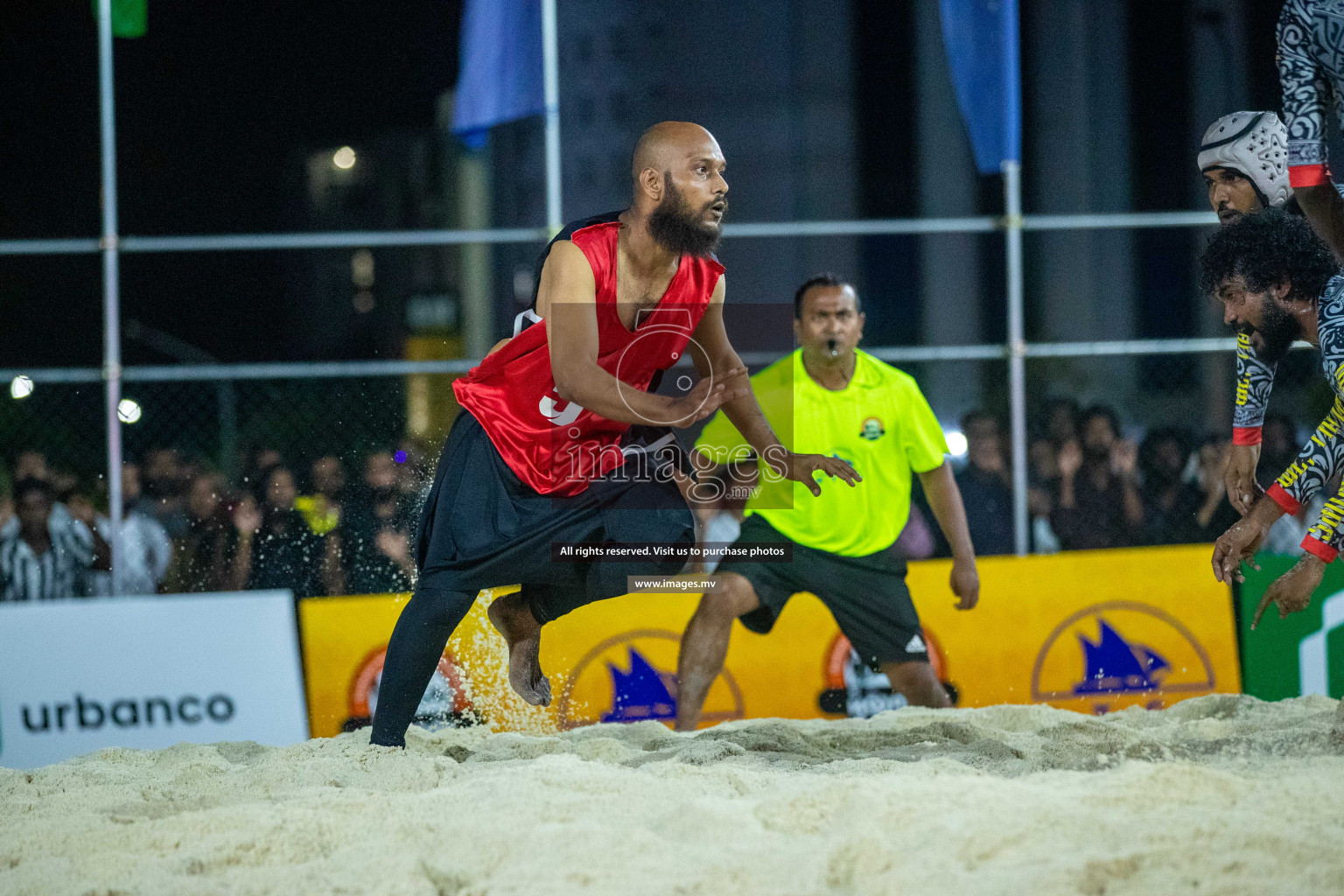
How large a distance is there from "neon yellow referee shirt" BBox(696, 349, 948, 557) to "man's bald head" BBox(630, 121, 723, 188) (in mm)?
1520

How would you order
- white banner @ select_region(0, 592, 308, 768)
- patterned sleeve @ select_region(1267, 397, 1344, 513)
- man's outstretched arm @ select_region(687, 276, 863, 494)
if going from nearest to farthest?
patterned sleeve @ select_region(1267, 397, 1344, 513) → man's outstretched arm @ select_region(687, 276, 863, 494) → white banner @ select_region(0, 592, 308, 768)

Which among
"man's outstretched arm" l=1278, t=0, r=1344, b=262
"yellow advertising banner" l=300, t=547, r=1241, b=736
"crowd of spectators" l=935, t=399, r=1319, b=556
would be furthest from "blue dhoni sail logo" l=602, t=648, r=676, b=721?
"man's outstretched arm" l=1278, t=0, r=1344, b=262

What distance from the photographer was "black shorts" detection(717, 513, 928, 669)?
505cm

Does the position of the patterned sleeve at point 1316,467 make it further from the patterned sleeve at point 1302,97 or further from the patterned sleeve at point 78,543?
the patterned sleeve at point 78,543

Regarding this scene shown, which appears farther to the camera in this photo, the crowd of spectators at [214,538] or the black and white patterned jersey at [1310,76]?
the crowd of spectators at [214,538]

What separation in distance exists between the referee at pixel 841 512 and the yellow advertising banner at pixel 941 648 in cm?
57

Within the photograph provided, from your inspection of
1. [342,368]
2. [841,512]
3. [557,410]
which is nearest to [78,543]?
[342,368]

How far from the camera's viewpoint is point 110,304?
559 centimetres

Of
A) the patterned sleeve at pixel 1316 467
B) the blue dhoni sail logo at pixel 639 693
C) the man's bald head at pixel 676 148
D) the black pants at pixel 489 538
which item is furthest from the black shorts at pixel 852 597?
the man's bald head at pixel 676 148

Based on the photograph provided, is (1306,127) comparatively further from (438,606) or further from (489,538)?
(438,606)

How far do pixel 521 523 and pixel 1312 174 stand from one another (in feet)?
8.82

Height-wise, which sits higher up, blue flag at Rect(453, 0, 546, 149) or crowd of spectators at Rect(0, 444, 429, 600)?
blue flag at Rect(453, 0, 546, 149)

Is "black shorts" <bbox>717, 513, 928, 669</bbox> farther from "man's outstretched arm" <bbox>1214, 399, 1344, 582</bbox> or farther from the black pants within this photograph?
"man's outstretched arm" <bbox>1214, 399, 1344, 582</bbox>

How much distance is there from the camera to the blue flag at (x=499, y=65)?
6.12 m
